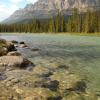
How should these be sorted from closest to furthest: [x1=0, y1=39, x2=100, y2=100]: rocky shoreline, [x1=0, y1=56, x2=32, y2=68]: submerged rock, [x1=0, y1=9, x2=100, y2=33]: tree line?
[x1=0, y1=39, x2=100, y2=100]: rocky shoreline, [x1=0, y1=56, x2=32, y2=68]: submerged rock, [x1=0, y1=9, x2=100, y2=33]: tree line

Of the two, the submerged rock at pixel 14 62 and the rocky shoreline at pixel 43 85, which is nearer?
the rocky shoreline at pixel 43 85

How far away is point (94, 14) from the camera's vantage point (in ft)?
421

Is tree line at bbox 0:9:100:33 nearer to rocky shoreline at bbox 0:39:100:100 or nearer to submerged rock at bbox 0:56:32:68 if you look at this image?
submerged rock at bbox 0:56:32:68

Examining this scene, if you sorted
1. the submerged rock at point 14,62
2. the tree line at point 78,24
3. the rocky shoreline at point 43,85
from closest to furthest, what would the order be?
the rocky shoreline at point 43,85 < the submerged rock at point 14,62 < the tree line at point 78,24

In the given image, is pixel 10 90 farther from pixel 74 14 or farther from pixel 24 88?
pixel 74 14

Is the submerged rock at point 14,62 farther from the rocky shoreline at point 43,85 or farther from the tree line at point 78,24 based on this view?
the tree line at point 78,24

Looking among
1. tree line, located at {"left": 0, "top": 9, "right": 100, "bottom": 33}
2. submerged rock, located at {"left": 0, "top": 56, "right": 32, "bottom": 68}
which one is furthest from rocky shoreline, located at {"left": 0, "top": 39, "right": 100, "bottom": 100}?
tree line, located at {"left": 0, "top": 9, "right": 100, "bottom": 33}

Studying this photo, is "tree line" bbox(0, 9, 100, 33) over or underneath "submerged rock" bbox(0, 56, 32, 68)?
over

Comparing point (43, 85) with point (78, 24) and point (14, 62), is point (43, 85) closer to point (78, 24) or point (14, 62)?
point (14, 62)

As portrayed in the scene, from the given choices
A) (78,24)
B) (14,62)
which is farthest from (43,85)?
(78,24)

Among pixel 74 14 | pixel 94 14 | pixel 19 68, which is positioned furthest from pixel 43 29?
pixel 19 68

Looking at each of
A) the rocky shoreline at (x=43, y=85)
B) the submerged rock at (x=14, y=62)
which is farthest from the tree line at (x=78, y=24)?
the rocky shoreline at (x=43, y=85)

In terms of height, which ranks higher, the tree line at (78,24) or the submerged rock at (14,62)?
the tree line at (78,24)

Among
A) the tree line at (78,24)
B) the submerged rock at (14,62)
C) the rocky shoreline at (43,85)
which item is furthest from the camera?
the tree line at (78,24)
